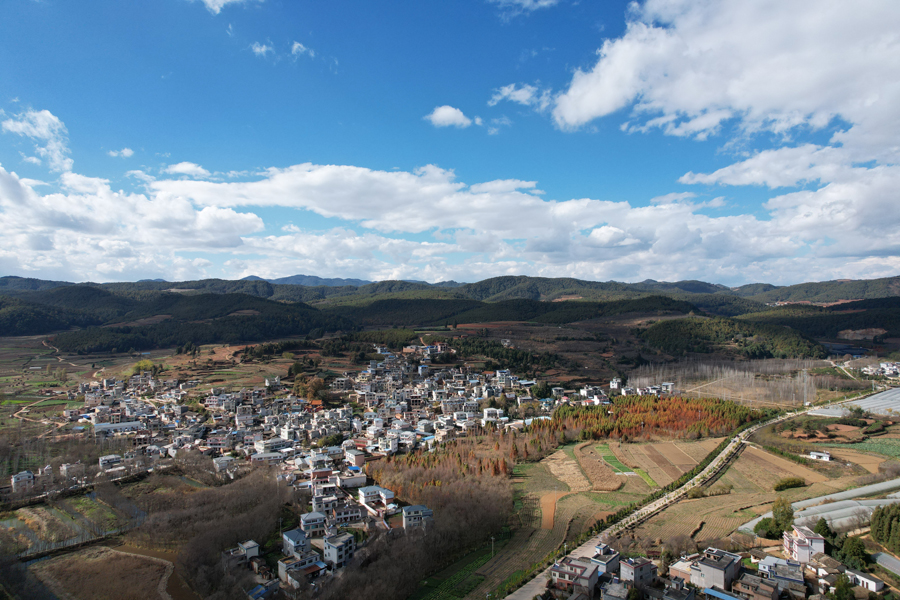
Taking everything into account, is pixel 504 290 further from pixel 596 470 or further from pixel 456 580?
pixel 456 580

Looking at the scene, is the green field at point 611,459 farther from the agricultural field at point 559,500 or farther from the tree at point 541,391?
the tree at point 541,391

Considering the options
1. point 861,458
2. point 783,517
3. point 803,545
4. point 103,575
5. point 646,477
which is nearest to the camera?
point 803,545

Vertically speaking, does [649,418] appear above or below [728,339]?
below

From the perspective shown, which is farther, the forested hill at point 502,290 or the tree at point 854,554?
the forested hill at point 502,290

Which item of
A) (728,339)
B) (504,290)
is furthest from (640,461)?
(504,290)

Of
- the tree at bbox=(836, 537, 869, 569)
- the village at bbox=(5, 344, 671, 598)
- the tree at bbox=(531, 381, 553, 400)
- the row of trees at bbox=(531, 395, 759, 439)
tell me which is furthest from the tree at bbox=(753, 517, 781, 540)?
the tree at bbox=(531, 381, 553, 400)

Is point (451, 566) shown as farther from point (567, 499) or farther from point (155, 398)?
point (155, 398)

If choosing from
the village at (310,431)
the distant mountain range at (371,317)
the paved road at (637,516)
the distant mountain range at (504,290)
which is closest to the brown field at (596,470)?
the paved road at (637,516)

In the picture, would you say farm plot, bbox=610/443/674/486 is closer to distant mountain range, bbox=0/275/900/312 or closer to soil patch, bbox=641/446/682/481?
soil patch, bbox=641/446/682/481
